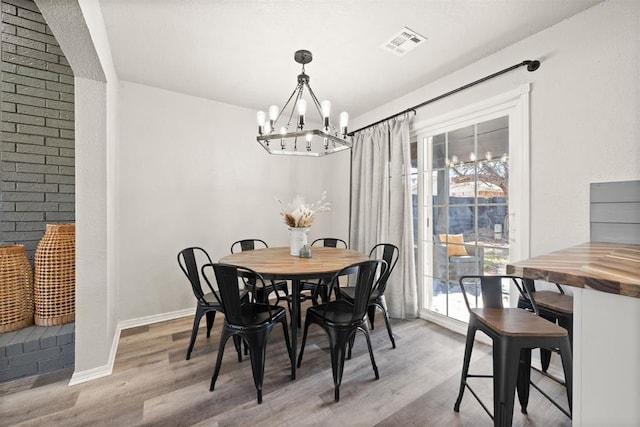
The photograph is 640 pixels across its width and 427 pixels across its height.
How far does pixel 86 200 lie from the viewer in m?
1.87

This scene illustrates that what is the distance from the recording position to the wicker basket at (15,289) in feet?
6.28

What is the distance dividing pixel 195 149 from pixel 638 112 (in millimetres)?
3737

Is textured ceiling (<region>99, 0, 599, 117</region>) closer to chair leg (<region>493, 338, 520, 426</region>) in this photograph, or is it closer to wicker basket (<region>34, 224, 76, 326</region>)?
wicker basket (<region>34, 224, 76, 326</region>)

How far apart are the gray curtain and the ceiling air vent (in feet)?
2.82

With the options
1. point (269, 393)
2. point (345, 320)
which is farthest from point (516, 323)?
point (269, 393)

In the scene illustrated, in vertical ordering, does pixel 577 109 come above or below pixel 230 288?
above

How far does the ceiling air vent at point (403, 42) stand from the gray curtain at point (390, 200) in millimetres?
859

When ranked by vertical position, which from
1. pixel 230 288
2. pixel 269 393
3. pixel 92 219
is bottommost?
pixel 269 393

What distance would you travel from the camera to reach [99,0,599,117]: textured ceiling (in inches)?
70.3

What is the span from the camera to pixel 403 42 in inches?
84.1

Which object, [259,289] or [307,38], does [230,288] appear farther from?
[307,38]

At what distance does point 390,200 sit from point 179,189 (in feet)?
8.04

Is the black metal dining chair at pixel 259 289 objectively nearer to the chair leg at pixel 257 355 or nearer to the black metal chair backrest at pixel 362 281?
the chair leg at pixel 257 355

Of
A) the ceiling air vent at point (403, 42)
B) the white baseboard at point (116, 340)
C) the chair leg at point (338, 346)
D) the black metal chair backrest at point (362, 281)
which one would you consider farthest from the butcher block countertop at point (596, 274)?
the white baseboard at point (116, 340)
